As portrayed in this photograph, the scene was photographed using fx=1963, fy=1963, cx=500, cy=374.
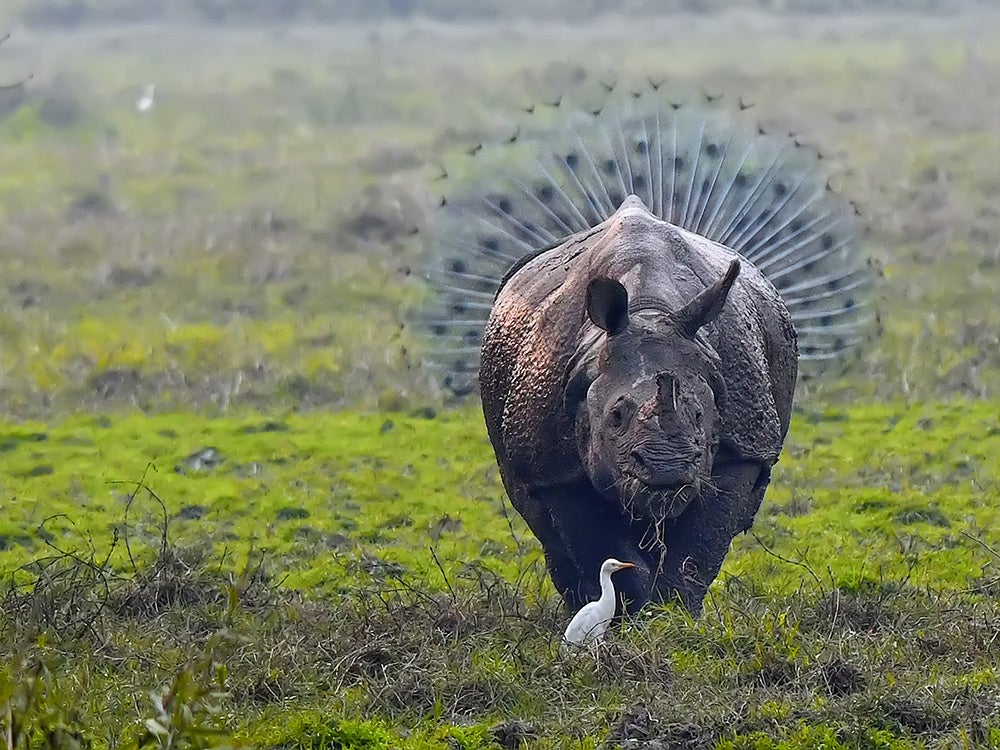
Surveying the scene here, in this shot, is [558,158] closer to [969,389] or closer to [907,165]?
[969,389]

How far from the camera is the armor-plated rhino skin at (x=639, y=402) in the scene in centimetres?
691

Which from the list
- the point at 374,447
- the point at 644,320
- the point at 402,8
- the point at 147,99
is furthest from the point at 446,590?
the point at 402,8

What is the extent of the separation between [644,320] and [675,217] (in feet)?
7.13

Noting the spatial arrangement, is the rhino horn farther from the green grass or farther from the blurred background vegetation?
the blurred background vegetation

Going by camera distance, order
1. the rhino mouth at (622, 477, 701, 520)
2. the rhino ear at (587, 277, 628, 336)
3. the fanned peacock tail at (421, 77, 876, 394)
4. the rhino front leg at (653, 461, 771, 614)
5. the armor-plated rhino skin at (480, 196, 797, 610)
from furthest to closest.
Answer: the fanned peacock tail at (421, 77, 876, 394), the rhino front leg at (653, 461, 771, 614), the rhino ear at (587, 277, 628, 336), the armor-plated rhino skin at (480, 196, 797, 610), the rhino mouth at (622, 477, 701, 520)

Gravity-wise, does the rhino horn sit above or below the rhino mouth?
above

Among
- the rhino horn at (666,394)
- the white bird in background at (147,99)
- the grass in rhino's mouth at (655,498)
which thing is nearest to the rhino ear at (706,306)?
the rhino horn at (666,394)

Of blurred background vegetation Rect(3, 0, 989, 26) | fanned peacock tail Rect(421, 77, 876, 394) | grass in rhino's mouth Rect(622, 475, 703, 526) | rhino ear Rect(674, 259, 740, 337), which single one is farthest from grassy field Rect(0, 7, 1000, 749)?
blurred background vegetation Rect(3, 0, 989, 26)

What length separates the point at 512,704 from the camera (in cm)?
693

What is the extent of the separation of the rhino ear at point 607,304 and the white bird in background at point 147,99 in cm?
2046

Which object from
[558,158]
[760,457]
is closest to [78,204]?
[558,158]

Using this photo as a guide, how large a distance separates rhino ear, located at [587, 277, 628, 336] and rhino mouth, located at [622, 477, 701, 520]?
61cm

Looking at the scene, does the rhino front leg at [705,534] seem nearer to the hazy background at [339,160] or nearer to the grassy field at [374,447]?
the grassy field at [374,447]

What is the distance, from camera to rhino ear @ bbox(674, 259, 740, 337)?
7.04m
